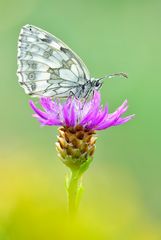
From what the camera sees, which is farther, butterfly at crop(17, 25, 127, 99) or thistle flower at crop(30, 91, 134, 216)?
butterfly at crop(17, 25, 127, 99)

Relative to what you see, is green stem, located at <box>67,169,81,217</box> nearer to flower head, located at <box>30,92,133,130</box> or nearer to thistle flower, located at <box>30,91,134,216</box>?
thistle flower, located at <box>30,91,134,216</box>

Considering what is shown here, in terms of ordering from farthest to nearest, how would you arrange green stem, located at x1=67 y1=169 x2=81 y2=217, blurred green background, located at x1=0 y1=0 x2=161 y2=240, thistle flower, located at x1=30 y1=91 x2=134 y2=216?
blurred green background, located at x1=0 y1=0 x2=161 y2=240 < thistle flower, located at x1=30 y1=91 x2=134 y2=216 < green stem, located at x1=67 y1=169 x2=81 y2=217

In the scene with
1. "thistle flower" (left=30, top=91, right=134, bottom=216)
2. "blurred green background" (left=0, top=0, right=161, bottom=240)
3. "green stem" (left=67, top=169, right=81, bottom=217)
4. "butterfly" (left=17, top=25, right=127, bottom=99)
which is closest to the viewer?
"green stem" (left=67, top=169, right=81, bottom=217)

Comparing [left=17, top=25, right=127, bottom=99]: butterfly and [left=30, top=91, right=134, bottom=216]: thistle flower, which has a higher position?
[left=17, top=25, right=127, bottom=99]: butterfly

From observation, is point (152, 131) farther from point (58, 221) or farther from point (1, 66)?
point (58, 221)

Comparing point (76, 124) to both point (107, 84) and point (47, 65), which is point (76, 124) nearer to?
point (47, 65)

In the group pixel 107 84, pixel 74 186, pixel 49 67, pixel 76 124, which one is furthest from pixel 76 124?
pixel 107 84

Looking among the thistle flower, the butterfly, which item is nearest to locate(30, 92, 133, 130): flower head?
the thistle flower

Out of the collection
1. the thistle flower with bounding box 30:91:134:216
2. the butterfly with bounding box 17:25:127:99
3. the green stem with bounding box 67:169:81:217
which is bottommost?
the green stem with bounding box 67:169:81:217
